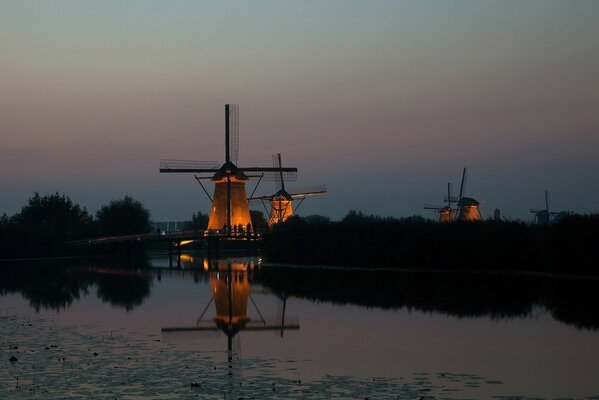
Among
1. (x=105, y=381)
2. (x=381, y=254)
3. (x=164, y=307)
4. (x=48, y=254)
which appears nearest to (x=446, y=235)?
(x=381, y=254)

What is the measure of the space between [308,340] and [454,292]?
538 inches

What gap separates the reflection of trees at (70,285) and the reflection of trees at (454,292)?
5923 mm

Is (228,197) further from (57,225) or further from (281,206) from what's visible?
(57,225)

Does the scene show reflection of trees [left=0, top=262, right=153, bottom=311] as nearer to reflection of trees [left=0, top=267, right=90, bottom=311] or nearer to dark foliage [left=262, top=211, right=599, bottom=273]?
reflection of trees [left=0, top=267, right=90, bottom=311]

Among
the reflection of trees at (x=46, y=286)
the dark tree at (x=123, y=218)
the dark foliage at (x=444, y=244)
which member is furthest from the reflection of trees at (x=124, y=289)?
the dark tree at (x=123, y=218)

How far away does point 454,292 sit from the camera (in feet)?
112

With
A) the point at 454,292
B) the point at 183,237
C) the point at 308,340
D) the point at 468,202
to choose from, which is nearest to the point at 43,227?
the point at 183,237

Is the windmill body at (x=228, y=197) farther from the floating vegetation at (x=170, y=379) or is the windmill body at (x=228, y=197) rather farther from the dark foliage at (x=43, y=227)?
the floating vegetation at (x=170, y=379)

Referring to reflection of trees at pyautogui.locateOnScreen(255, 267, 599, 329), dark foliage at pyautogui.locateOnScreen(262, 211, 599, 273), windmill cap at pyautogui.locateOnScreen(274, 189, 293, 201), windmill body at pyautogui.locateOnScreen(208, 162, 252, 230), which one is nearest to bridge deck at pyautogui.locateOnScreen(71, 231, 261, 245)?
windmill body at pyautogui.locateOnScreen(208, 162, 252, 230)

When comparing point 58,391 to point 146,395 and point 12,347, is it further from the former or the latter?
point 12,347

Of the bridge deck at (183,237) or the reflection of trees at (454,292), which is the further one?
the bridge deck at (183,237)

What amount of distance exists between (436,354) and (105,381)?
700cm

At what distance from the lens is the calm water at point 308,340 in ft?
48.9

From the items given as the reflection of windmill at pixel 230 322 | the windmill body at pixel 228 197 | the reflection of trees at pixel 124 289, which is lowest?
the reflection of windmill at pixel 230 322
